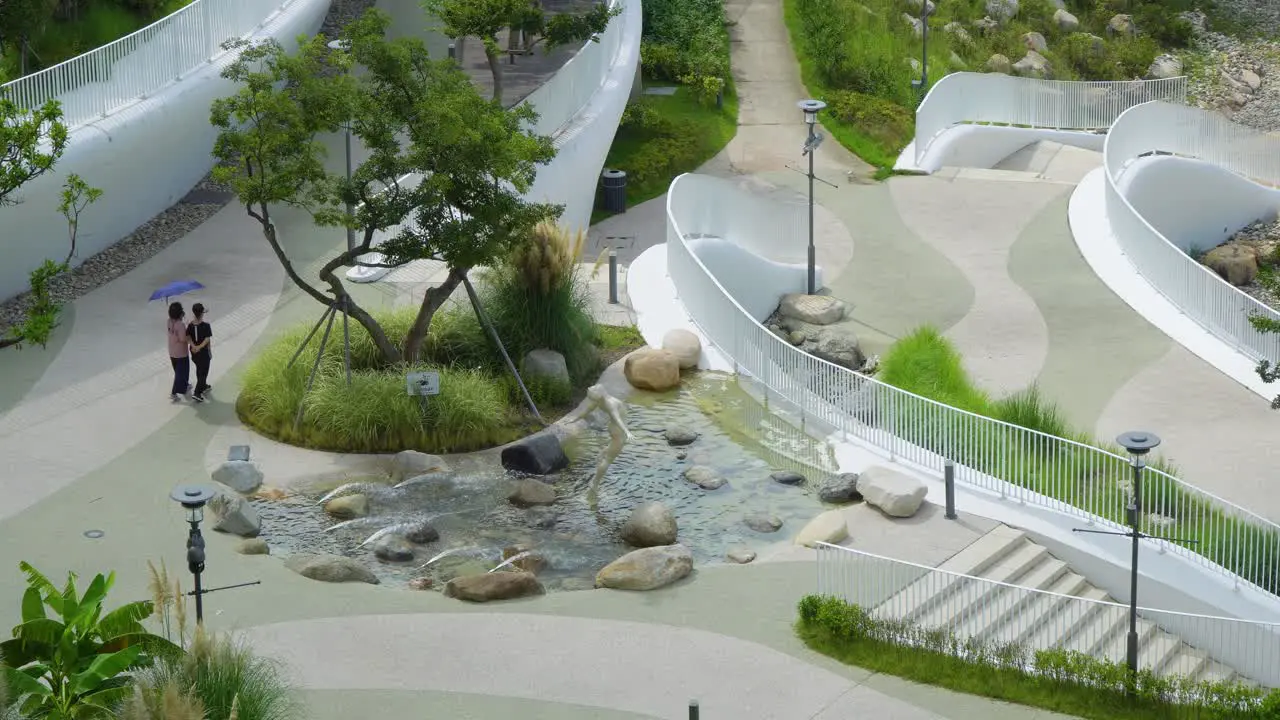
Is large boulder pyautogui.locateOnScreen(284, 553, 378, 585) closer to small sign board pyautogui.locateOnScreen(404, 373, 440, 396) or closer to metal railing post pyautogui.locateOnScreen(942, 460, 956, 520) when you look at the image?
small sign board pyautogui.locateOnScreen(404, 373, 440, 396)

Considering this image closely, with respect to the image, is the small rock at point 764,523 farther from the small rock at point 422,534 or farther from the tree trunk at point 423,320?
the tree trunk at point 423,320

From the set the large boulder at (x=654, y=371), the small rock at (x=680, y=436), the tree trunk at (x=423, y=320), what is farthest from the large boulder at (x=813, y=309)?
the tree trunk at (x=423, y=320)

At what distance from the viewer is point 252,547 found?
2011cm

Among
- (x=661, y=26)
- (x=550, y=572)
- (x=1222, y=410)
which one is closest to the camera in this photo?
(x=550, y=572)

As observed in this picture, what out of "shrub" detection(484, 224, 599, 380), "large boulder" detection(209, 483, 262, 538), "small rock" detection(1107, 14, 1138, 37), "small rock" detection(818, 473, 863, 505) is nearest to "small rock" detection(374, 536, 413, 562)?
"large boulder" detection(209, 483, 262, 538)

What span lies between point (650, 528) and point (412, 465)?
318 centimetres

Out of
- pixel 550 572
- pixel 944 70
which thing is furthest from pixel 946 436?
pixel 944 70

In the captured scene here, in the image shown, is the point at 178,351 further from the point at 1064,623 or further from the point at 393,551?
the point at 1064,623

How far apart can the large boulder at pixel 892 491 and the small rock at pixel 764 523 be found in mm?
1081

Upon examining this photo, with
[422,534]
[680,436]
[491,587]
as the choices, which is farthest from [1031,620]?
[422,534]

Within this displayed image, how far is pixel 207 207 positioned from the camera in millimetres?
29875

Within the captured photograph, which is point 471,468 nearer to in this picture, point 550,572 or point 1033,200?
point 550,572

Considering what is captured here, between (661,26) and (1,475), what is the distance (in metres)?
24.4

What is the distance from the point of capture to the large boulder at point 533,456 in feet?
73.6
